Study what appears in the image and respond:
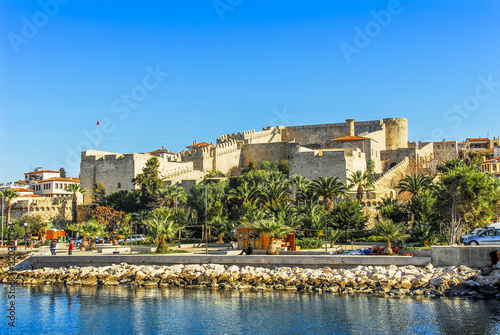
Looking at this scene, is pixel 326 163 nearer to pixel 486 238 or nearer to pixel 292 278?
pixel 486 238

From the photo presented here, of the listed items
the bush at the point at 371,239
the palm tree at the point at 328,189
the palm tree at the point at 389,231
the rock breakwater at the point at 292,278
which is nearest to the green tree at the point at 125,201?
the palm tree at the point at 328,189

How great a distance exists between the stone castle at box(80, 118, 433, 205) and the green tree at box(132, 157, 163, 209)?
1968mm

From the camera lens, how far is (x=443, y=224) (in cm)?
3588

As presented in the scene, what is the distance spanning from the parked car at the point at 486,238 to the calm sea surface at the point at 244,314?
504 cm

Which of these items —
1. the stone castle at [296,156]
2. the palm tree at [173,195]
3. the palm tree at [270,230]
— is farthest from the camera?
the stone castle at [296,156]

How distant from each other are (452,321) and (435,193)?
1642cm

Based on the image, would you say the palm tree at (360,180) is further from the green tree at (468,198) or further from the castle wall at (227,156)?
the castle wall at (227,156)

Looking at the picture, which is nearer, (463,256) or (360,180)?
(463,256)

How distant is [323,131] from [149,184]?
81.1ft

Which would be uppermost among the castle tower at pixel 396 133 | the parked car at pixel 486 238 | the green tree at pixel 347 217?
the castle tower at pixel 396 133

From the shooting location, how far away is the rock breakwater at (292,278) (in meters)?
25.6

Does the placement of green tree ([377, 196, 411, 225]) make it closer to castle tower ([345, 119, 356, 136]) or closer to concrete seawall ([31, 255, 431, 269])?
concrete seawall ([31, 255, 431, 269])

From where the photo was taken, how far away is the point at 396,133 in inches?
2598

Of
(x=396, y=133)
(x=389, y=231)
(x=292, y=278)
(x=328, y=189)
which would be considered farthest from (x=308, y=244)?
(x=396, y=133)
